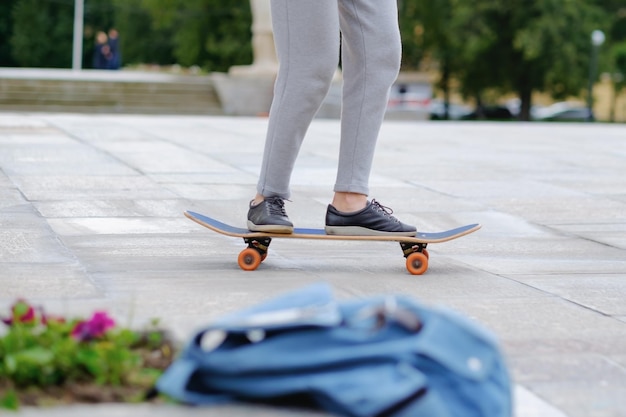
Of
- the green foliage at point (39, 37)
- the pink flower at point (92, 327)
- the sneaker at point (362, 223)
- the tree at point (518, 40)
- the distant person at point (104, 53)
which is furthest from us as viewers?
the green foliage at point (39, 37)

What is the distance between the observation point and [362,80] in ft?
14.3

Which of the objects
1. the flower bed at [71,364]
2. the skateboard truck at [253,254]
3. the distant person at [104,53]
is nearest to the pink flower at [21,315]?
the flower bed at [71,364]

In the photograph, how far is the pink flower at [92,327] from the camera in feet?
8.70

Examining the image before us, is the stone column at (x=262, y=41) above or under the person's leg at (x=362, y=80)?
above

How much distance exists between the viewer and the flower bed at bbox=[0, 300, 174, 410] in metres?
2.42

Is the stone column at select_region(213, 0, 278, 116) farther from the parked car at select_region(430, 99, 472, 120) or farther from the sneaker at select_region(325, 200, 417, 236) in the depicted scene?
the parked car at select_region(430, 99, 472, 120)

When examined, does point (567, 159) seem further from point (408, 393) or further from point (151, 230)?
point (408, 393)

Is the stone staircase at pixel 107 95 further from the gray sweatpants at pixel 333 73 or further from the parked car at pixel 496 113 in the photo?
the parked car at pixel 496 113

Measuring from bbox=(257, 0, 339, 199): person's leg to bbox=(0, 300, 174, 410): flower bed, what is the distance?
5.60 feet

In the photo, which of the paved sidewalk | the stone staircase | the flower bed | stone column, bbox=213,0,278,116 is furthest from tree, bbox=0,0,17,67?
the flower bed

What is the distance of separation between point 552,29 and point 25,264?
41913 mm

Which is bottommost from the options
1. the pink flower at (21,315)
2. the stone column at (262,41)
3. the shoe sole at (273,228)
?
the pink flower at (21,315)

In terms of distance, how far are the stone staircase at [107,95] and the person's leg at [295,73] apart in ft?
62.7

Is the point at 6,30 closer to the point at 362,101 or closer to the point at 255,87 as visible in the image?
the point at 255,87
